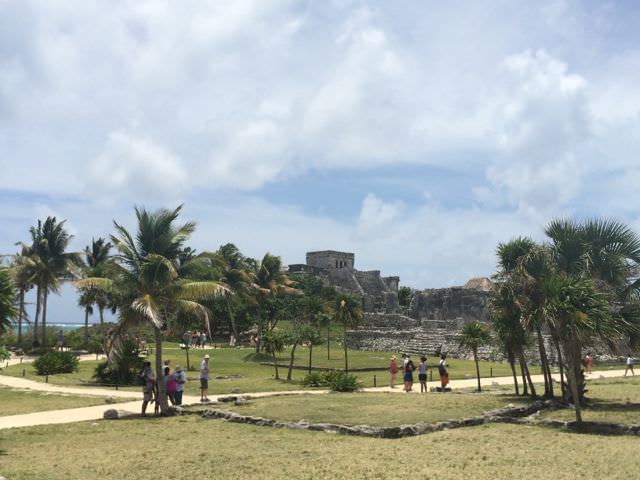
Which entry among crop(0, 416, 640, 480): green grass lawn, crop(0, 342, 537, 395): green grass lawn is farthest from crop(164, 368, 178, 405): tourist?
crop(0, 342, 537, 395): green grass lawn

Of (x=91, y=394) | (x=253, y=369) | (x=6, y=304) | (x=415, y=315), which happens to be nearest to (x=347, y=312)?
(x=253, y=369)

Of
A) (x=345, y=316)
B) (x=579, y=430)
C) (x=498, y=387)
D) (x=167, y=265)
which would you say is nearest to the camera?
(x=579, y=430)

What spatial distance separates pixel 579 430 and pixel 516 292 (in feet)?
18.2

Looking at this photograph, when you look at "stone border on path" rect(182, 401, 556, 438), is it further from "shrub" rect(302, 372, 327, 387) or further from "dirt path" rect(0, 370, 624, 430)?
"shrub" rect(302, 372, 327, 387)

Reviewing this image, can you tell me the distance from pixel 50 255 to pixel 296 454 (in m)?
41.7

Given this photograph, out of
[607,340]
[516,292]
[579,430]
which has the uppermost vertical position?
[516,292]

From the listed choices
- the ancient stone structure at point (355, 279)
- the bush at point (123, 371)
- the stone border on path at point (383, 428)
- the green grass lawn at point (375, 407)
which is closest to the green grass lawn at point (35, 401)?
the bush at point (123, 371)

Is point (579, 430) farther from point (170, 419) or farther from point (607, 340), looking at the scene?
point (170, 419)

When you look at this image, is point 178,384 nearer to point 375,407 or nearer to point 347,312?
point 375,407

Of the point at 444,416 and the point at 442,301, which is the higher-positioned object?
the point at 442,301

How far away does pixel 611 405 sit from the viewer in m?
18.8

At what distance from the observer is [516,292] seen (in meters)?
19.9

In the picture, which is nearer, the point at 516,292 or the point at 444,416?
the point at 444,416

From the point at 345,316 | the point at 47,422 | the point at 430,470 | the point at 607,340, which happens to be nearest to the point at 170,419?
the point at 47,422
